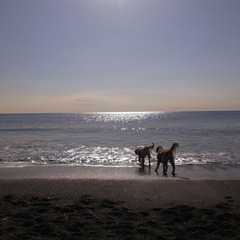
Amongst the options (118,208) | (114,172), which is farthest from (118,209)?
(114,172)

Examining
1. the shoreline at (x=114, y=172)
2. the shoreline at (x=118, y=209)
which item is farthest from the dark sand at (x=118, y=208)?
the shoreline at (x=114, y=172)

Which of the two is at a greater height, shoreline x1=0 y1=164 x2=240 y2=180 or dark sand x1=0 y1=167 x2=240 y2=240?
dark sand x1=0 y1=167 x2=240 y2=240

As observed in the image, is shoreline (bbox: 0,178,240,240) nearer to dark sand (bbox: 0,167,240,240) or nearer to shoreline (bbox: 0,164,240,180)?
dark sand (bbox: 0,167,240,240)

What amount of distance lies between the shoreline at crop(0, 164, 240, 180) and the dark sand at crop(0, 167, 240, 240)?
0.48 m

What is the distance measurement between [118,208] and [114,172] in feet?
14.2

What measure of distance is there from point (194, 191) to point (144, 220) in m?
2.82

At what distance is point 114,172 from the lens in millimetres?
9781

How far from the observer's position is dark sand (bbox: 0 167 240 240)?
4.20 metres

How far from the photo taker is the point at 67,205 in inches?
223

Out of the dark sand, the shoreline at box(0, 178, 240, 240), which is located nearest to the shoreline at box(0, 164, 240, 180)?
the dark sand

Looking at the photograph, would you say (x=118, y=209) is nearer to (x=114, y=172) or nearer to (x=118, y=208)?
(x=118, y=208)

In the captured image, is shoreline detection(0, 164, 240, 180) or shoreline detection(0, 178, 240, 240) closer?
shoreline detection(0, 178, 240, 240)

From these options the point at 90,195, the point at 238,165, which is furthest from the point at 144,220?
the point at 238,165

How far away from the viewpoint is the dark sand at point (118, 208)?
4.20 metres
